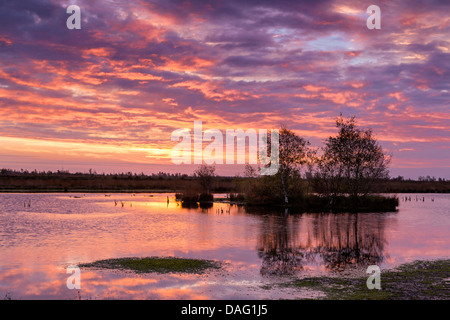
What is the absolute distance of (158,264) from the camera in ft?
79.8

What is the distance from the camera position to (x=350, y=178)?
2842 inches

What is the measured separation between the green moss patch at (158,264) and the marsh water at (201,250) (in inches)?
37.5

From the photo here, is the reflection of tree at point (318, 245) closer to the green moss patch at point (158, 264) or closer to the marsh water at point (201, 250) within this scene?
the marsh water at point (201, 250)

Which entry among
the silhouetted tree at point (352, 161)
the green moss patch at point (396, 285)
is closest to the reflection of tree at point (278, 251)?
the green moss patch at point (396, 285)

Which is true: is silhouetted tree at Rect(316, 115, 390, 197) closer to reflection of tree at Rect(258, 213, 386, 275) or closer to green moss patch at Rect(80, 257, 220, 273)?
reflection of tree at Rect(258, 213, 386, 275)

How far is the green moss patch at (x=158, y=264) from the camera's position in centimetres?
2305

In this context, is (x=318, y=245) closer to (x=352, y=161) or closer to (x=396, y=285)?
(x=396, y=285)

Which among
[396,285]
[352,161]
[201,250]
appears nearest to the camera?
[396,285]

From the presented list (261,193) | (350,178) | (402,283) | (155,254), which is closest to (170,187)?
(261,193)

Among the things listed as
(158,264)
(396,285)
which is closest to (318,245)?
(396,285)

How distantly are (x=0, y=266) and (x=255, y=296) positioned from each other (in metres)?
16.0

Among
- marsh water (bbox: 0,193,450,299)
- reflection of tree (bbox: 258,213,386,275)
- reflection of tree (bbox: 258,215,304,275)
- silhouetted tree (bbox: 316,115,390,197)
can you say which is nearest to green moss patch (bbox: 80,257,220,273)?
marsh water (bbox: 0,193,450,299)

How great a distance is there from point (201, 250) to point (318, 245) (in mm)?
10021
